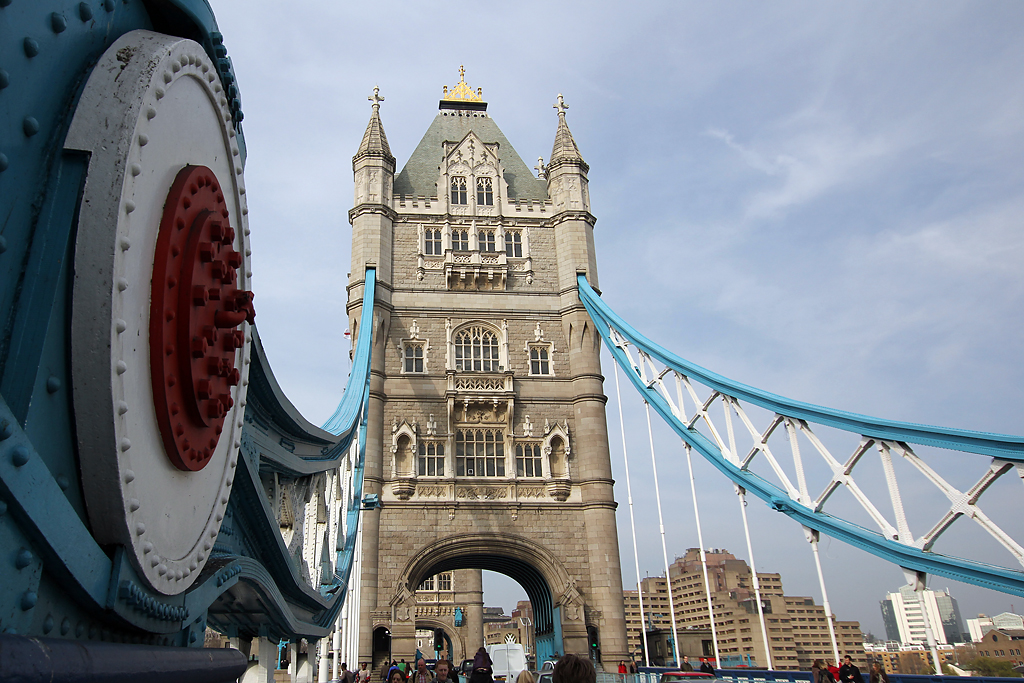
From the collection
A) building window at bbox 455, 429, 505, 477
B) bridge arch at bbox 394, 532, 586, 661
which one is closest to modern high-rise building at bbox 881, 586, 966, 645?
bridge arch at bbox 394, 532, 586, 661

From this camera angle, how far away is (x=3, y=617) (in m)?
1.64

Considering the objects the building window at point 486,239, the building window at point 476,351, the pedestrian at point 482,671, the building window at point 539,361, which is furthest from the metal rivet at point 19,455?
the building window at point 486,239

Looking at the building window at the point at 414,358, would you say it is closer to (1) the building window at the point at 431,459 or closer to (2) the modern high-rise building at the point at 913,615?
(1) the building window at the point at 431,459

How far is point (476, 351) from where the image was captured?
2378cm

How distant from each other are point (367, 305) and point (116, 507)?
2056cm

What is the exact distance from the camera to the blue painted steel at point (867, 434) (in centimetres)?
910

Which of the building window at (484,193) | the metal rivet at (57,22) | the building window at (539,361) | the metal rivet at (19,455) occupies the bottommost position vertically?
the metal rivet at (19,455)

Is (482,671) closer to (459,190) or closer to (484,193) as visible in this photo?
(484,193)

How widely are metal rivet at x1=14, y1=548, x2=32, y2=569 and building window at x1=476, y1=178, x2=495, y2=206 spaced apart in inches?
993

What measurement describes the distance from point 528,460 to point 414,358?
15.7 feet

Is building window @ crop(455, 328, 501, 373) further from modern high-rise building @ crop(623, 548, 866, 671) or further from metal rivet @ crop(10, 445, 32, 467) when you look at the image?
metal rivet @ crop(10, 445, 32, 467)

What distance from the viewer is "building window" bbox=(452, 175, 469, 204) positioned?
2647 centimetres

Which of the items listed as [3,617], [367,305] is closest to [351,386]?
[367,305]

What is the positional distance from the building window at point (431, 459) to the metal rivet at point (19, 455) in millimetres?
20367
